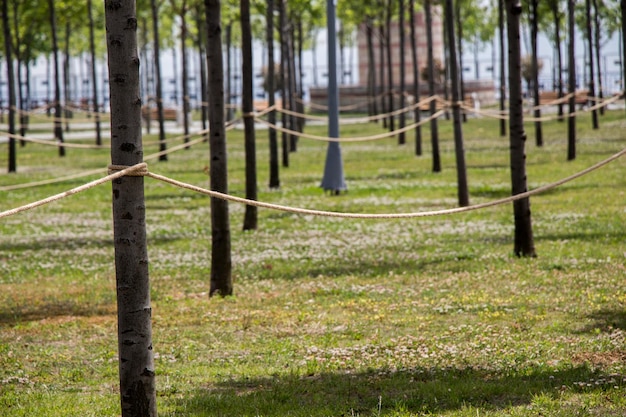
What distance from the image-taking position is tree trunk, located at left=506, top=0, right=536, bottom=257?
13844 mm

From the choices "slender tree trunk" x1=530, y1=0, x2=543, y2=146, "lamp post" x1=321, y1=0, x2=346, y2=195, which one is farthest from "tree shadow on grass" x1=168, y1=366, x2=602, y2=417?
"slender tree trunk" x1=530, y1=0, x2=543, y2=146

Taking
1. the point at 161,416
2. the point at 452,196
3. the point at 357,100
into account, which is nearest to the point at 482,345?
the point at 161,416

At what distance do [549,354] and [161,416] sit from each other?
337 centimetres

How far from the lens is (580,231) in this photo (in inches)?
632

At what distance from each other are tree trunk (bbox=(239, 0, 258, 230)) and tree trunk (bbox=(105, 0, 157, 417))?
10.2 meters

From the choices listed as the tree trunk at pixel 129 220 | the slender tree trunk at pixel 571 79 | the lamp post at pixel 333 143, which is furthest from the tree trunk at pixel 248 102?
the slender tree trunk at pixel 571 79

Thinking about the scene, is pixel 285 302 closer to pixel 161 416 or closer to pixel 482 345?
pixel 482 345

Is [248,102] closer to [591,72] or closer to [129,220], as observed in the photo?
[129,220]

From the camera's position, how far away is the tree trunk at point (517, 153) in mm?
13844

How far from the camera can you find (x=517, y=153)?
1388cm

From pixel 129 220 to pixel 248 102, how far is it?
10.9 metres

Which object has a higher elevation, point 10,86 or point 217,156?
point 10,86

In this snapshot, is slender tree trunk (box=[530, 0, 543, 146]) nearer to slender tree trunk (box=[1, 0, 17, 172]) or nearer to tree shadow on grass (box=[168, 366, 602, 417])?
slender tree trunk (box=[1, 0, 17, 172])

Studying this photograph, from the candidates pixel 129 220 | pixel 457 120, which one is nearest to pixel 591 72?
Answer: pixel 457 120
